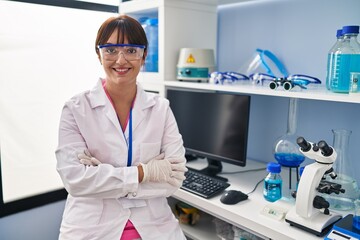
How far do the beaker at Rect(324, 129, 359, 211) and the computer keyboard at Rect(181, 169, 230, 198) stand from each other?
0.50 meters

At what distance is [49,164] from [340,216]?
173 centimetres

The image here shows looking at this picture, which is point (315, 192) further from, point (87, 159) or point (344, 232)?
point (87, 159)

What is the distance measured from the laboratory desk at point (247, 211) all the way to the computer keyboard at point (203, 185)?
0.02 meters

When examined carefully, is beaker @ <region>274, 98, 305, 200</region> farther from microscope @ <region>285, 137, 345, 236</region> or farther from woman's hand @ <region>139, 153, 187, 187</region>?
woman's hand @ <region>139, 153, 187, 187</region>

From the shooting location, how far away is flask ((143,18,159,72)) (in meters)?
2.09

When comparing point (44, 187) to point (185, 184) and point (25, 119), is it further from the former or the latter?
point (185, 184)

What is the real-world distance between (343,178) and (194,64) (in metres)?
1.01

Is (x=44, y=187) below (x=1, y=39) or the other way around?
below

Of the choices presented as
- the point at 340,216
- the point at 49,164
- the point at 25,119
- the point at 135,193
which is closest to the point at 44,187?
the point at 49,164

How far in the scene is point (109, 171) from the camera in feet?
4.04

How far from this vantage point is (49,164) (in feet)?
6.93

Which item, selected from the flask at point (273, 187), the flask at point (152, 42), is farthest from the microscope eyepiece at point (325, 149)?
the flask at point (152, 42)

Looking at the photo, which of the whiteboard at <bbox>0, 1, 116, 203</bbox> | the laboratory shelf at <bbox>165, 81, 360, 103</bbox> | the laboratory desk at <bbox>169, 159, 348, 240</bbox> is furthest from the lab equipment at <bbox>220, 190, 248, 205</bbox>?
the whiteboard at <bbox>0, 1, 116, 203</bbox>

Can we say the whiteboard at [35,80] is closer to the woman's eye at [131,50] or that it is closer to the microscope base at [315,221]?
the woman's eye at [131,50]
